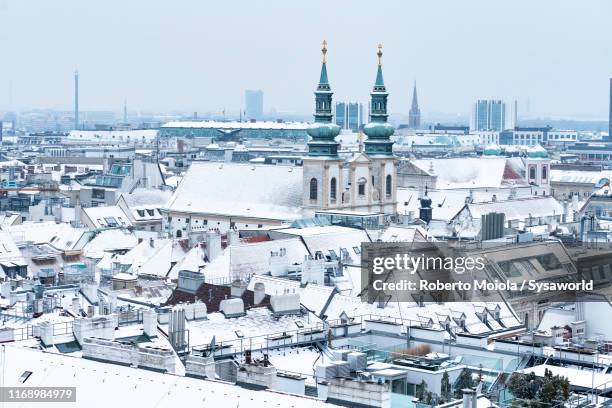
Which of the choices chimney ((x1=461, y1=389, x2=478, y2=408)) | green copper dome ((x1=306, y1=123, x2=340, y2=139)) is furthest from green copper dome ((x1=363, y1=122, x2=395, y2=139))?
chimney ((x1=461, y1=389, x2=478, y2=408))

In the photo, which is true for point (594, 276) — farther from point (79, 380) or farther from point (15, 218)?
point (15, 218)

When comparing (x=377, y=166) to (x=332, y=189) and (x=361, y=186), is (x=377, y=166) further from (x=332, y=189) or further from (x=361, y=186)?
(x=332, y=189)

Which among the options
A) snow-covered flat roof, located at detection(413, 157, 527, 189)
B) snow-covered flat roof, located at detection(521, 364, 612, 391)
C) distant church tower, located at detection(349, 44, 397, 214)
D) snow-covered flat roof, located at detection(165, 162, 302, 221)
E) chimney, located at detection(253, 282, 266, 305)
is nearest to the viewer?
snow-covered flat roof, located at detection(521, 364, 612, 391)

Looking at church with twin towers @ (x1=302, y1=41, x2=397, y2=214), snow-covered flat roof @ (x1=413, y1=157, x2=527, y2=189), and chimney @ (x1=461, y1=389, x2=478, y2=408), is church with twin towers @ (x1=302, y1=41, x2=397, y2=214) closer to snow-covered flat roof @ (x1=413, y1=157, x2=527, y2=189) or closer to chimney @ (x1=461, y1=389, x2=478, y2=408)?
snow-covered flat roof @ (x1=413, y1=157, x2=527, y2=189)

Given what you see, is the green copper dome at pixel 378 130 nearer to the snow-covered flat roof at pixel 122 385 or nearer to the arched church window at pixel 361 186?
the arched church window at pixel 361 186

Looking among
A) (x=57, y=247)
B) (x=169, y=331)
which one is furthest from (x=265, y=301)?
(x=57, y=247)

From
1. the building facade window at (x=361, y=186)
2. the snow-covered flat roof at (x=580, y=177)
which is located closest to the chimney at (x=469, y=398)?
the building facade window at (x=361, y=186)

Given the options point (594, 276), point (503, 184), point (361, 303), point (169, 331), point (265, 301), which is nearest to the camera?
point (169, 331)

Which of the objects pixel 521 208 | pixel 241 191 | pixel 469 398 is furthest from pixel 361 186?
pixel 469 398
